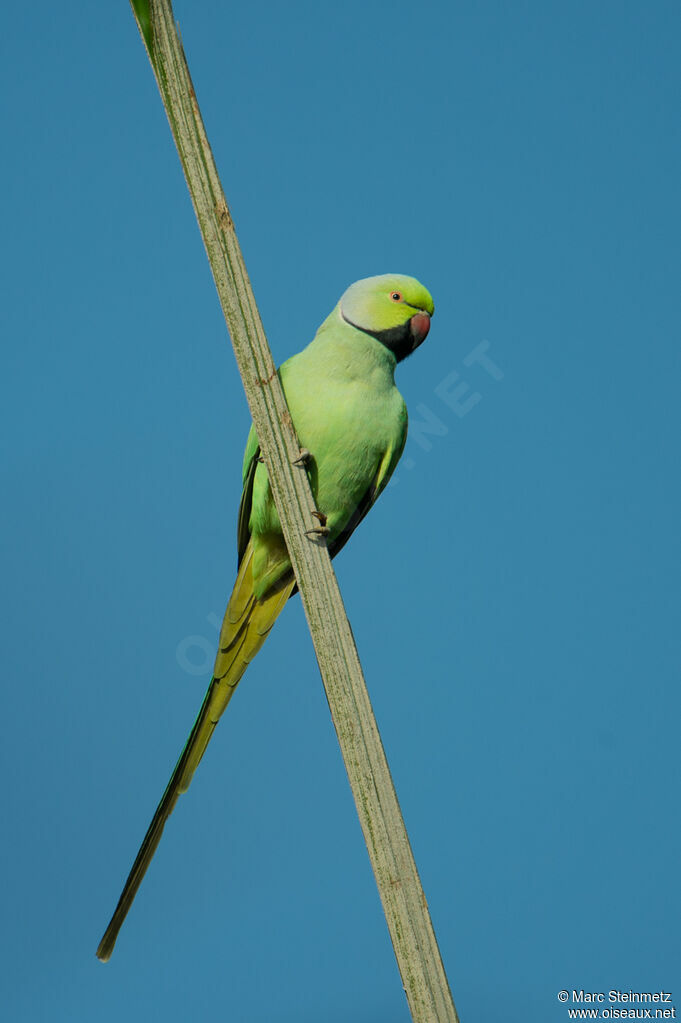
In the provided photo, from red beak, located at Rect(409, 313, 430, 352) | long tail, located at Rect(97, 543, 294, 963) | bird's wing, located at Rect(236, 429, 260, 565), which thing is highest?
red beak, located at Rect(409, 313, 430, 352)

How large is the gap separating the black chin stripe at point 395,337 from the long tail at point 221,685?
0.56 meters

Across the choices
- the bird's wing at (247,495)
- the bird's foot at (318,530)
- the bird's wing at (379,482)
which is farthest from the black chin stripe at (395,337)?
the bird's foot at (318,530)

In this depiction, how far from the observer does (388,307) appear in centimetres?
207

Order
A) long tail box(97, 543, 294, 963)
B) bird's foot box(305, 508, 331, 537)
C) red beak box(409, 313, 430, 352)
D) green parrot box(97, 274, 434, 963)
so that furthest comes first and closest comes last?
red beak box(409, 313, 430, 352), green parrot box(97, 274, 434, 963), long tail box(97, 543, 294, 963), bird's foot box(305, 508, 331, 537)

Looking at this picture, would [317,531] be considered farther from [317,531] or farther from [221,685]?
[221,685]

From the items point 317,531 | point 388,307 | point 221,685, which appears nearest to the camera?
point 317,531

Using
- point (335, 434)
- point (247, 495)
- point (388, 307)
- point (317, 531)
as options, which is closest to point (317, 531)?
point (317, 531)

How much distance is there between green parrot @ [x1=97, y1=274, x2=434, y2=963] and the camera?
77.9 inches

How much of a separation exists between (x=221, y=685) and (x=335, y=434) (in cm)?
59

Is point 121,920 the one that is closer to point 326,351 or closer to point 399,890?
point 399,890

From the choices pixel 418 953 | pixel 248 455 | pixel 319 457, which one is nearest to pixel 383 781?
pixel 418 953

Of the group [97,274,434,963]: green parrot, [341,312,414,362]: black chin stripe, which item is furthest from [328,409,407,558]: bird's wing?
[341,312,414,362]: black chin stripe

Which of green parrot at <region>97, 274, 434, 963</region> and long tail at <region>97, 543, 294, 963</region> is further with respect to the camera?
green parrot at <region>97, 274, 434, 963</region>

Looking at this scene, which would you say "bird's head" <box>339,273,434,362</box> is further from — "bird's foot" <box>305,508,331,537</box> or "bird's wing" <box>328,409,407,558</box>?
"bird's foot" <box>305,508,331,537</box>
